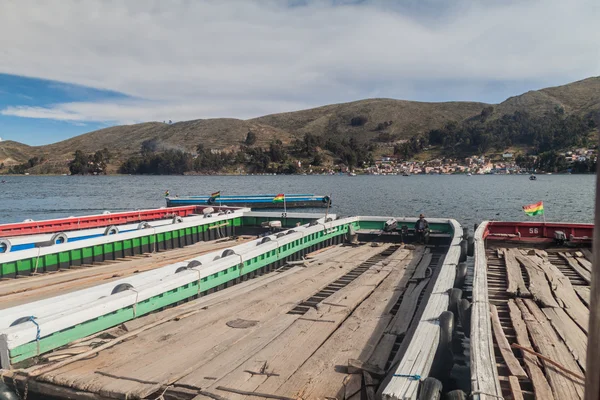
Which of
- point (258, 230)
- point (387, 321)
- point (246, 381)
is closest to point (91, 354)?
point (246, 381)

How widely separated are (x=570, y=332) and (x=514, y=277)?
4.39 metres

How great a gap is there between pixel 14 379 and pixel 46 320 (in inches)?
45.6

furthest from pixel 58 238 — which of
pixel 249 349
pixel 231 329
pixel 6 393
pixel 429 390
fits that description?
pixel 429 390

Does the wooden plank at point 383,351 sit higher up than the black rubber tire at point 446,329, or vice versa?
the black rubber tire at point 446,329

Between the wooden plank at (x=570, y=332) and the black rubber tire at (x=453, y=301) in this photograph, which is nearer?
the wooden plank at (x=570, y=332)

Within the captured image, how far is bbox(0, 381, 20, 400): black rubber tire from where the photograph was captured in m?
6.42

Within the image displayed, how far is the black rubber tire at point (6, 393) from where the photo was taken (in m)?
6.42

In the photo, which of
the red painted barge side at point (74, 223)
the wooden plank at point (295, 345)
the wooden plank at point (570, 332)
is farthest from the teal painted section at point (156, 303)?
the red painted barge side at point (74, 223)

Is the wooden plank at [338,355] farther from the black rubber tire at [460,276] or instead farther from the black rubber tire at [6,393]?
the black rubber tire at [6,393]

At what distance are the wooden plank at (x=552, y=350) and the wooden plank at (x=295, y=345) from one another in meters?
3.61

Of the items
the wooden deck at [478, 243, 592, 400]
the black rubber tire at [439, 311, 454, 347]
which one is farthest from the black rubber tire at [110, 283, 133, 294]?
the wooden deck at [478, 243, 592, 400]

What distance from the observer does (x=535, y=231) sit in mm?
19609

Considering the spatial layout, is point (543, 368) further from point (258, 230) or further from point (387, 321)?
point (258, 230)

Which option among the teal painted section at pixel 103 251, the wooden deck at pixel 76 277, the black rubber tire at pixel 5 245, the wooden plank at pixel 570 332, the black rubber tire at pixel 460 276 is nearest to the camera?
the wooden plank at pixel 570 332
